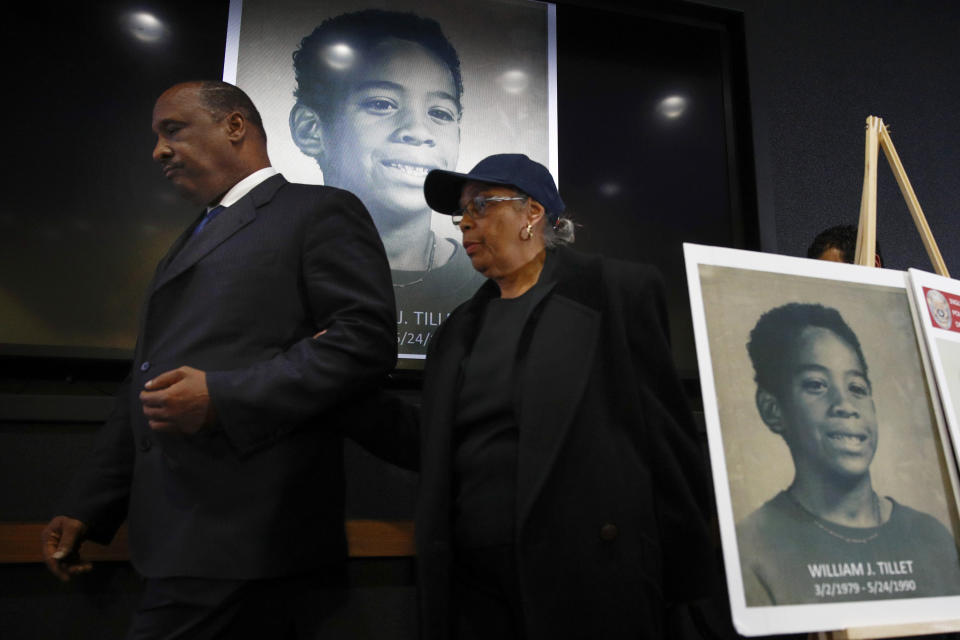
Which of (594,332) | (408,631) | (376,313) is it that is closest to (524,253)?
(594,332)

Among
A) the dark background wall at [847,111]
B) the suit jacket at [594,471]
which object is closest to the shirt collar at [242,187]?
the suit jacket at [594,471]

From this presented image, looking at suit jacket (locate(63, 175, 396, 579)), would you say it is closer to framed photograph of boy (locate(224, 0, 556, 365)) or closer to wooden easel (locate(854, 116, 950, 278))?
framed photograph of boy (locate(224, 0, 556, 365))

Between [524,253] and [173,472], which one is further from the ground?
[524,253]

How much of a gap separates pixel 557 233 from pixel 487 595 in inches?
33.1

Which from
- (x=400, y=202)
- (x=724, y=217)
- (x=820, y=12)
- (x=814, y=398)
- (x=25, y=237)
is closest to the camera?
(x=814, y=398)

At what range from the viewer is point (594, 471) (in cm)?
120

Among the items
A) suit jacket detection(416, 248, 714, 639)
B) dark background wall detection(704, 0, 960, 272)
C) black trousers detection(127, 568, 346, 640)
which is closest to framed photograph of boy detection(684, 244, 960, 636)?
suit jacket detection(416, 248, 714, 639)

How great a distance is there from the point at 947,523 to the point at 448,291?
1382 millimetres

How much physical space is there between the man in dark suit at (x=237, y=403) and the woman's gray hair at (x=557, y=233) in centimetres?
42

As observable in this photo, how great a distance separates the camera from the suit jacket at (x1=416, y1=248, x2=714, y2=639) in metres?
1.14

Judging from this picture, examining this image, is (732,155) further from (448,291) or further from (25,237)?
(25,237)

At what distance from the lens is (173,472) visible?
3.82ft

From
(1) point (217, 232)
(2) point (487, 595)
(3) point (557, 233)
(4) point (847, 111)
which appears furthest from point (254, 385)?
(4) point (847, 111)

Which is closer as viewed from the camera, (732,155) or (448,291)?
(448,291)
